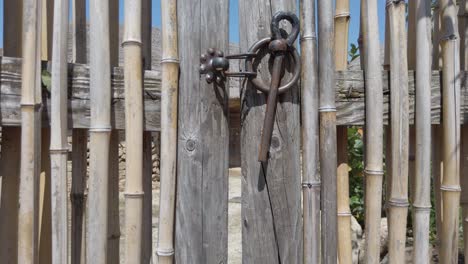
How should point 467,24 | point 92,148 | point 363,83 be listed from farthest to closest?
1. point 467,24
2. point 363,83
3. point 92,148

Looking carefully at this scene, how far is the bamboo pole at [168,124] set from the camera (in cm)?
118

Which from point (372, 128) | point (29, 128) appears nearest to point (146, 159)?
point (29, 128)

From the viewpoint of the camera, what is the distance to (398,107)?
121 cm

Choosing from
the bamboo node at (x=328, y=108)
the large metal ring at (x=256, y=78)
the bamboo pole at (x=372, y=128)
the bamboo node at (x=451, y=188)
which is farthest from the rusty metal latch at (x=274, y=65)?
the bamboo node at (x=451, y=188)

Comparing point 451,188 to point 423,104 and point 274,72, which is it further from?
point 274,72

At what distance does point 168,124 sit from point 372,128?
0.63m

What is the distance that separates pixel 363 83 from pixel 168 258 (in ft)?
2.71

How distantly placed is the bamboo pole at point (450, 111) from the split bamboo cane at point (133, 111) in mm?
970

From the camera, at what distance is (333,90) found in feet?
3.92

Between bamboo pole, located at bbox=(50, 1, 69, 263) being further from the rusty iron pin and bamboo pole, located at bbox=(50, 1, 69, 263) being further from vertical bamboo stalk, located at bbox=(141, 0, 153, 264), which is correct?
the rusty iron pin

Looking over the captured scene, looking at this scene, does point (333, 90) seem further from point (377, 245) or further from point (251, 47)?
point (377, 245)

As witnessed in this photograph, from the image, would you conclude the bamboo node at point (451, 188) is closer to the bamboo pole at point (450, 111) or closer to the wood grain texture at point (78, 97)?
the bamboo pole at point (450, 111)

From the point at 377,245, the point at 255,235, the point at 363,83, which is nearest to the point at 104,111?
the point at 255,235

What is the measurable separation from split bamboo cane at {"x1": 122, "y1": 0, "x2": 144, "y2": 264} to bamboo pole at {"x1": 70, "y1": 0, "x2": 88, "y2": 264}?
20 cm
